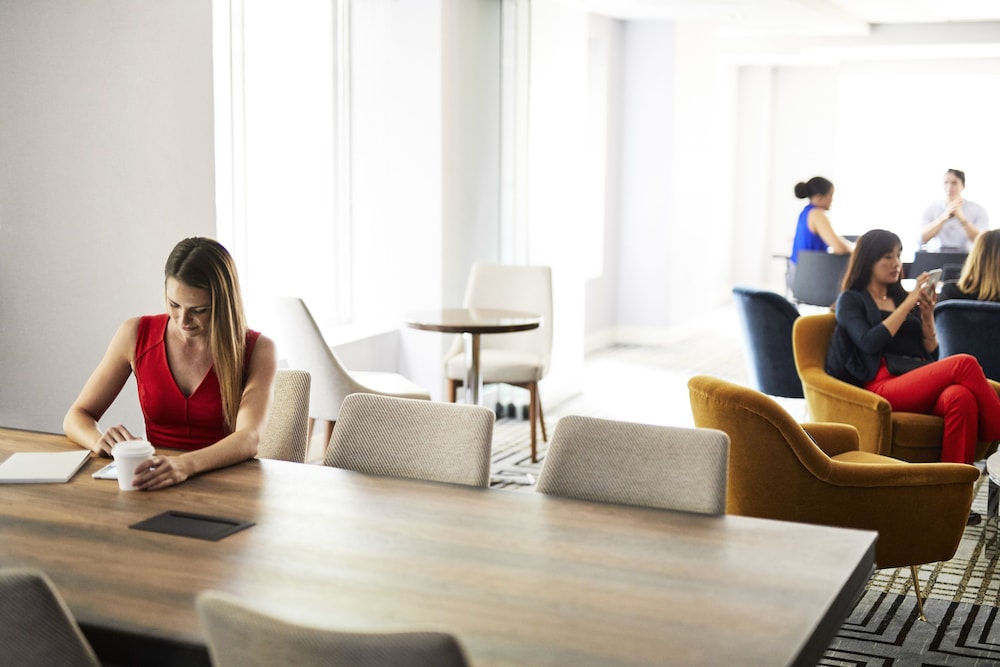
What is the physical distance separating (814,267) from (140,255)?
483 cm

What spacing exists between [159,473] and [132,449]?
0.08 metres

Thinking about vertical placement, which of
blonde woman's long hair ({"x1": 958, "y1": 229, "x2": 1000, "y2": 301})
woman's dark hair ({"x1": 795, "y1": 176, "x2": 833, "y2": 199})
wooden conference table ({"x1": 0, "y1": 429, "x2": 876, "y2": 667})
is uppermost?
woman's dark hair ({"x1": 795, "y1": 176, "x2": 833, "y2": 199})

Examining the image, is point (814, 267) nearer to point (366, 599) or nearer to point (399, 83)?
→ point (399, 83)

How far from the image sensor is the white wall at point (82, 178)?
3703 mm

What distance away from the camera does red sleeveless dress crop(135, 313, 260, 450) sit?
279 centimetres

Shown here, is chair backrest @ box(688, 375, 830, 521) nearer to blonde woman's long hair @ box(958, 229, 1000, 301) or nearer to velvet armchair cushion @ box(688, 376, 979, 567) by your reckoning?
velvet armchair cushion @ box(688, 376, 979, 567)

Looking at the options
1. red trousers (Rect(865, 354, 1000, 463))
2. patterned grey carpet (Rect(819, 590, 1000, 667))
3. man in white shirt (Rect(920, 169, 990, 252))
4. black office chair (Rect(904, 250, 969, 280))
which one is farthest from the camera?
man in white shirt (Rect(920, 169, 990, 252))

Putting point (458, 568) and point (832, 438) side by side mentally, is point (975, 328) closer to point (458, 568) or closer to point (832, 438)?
point (832, 438)

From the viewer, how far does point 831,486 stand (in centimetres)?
318

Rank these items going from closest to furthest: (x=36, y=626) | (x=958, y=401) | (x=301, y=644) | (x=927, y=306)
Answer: (x=301, y=644), (x=36, y=626), (x=958, y=401), (x=927, y=306)

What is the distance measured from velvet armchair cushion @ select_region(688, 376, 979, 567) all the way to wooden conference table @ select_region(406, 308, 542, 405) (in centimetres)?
162

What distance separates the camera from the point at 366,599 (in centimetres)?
170

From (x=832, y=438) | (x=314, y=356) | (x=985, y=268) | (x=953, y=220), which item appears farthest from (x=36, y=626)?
(x=953, y=220)

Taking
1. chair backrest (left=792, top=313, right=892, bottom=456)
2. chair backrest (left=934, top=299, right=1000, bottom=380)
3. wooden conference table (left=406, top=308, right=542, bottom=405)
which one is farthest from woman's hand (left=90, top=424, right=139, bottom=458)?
chair backrest (left=934, top=299, right=1000, bottom=380)
